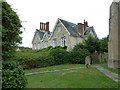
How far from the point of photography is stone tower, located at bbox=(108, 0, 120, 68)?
14.4 m

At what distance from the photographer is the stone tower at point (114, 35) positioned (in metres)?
14.4

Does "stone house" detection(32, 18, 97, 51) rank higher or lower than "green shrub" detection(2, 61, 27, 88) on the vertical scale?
higher

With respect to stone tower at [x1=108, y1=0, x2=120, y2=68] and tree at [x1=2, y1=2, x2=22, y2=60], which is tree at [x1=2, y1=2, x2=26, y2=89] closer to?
tree at [x1=2, y1=2, x2=22, y2=60]

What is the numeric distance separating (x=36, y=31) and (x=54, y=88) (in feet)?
112

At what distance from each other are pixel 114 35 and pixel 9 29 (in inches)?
491

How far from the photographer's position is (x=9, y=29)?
27.7 ft

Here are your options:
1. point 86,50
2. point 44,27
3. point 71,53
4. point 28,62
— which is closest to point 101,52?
point 86,50

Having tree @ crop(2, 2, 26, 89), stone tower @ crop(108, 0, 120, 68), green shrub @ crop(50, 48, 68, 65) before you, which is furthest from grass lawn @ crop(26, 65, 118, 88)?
green shrub @ crop(50, 48, 68, 65)

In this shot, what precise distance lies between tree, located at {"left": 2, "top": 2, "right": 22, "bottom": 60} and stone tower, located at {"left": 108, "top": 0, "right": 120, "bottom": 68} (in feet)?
36.9

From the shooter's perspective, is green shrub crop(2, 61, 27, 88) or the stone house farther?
the stone house

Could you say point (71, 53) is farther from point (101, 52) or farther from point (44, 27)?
point (44, 27)

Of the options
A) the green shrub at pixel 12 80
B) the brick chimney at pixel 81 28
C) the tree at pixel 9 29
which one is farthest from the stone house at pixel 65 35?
the green shrub at pixel 12 80

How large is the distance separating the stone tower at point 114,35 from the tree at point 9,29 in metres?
11.3

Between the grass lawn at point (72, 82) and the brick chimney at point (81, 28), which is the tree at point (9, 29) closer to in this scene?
the grass lawn at point (72, 82)
